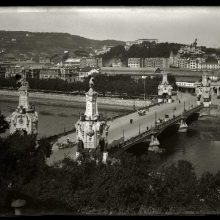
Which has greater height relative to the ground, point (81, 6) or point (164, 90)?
point (81, 6)

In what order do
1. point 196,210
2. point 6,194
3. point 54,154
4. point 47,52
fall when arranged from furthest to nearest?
point 47,52 < point 54,154 < point 6,194 < point 196,210

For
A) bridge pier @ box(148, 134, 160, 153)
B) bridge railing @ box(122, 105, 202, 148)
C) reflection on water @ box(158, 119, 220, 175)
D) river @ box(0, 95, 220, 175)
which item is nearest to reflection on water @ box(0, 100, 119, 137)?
river @ box(0, 95, 220, 175)

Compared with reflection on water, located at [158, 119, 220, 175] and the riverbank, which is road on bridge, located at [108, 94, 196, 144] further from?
the riverbank

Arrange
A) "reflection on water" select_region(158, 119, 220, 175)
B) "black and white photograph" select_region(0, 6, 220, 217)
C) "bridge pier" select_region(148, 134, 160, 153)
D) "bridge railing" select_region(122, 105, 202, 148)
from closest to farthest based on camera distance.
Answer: "black and white photograph" select_region(0, 6, 220, 217)
"reflection on water" select_region(158, 119, 220, 175)
"bridge railing" select_region(122, 105, 202, 148)
"bridge pier" select_region(148, 134, 160, 153)

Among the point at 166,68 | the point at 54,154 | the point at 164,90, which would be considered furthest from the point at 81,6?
the point at 166,68

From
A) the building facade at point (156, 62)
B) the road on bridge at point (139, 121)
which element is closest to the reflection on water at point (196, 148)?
the road on bridge at point (139, 121)

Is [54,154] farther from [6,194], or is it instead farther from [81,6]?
[81,6]
